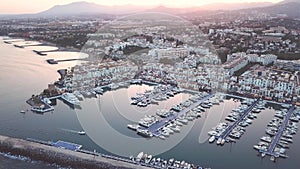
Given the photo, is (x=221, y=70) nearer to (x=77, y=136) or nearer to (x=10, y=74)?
(x=77, y=136)

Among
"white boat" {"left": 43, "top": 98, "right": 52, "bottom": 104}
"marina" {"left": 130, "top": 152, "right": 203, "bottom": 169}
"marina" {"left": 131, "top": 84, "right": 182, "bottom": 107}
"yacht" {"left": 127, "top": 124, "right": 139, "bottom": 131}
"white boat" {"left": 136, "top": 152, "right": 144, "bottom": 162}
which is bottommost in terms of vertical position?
"marina" {"left": 130, "top": 152, "right": 203, "bottom": 169}

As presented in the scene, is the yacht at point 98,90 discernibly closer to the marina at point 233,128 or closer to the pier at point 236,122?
the marina at point 233,128

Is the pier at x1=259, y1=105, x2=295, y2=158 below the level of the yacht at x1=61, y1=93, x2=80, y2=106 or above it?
below

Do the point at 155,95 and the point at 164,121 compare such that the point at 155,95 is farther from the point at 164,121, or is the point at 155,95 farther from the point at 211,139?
the point at 211,139

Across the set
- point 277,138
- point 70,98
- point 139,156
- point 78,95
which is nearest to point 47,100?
point 70,98

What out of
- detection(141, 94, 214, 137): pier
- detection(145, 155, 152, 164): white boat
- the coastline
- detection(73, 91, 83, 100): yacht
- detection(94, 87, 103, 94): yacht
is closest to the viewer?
the coastline

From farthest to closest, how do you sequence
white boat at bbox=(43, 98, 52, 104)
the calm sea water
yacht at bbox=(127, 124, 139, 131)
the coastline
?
1. white boat at bbox=(43, 98, 52, 104)
2. yacht at bbox=(127, 124, 139, 131)
3. the calm sea water
4. the coastline

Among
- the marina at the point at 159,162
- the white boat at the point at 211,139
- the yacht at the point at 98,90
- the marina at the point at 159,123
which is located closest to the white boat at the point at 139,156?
the marina at the point at 159,162

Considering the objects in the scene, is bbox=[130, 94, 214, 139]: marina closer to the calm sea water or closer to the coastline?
the calm sea water

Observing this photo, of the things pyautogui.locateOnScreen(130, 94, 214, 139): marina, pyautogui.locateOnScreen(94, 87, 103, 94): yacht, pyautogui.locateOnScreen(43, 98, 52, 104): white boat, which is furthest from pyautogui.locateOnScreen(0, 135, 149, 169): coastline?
pyautogui.locateOnScreen(94, 87, 103, 94): yacht
